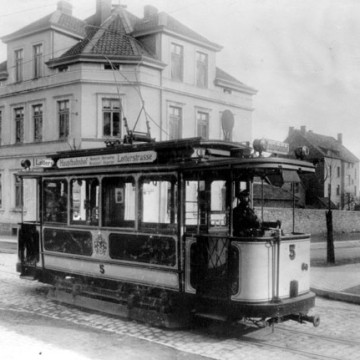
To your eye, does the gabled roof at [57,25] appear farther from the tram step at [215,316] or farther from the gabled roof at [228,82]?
the tram step at [215,316]

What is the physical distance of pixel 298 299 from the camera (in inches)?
282

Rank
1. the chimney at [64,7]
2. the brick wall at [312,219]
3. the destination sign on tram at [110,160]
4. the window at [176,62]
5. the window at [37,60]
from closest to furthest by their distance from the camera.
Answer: the destination sign on tram at [110,160] → the window at [176,62] → the window at [37,60] → the chimney at [64,7] → the brick wall at [312,219]

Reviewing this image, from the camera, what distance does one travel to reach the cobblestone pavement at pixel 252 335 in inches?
251

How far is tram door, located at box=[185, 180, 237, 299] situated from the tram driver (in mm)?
211

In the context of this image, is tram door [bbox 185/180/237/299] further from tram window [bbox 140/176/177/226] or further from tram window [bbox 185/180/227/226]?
tram window [bbox 140/176/177/226]

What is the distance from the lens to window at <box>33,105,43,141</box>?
87.8 ft

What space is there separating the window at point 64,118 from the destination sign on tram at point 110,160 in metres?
15.6

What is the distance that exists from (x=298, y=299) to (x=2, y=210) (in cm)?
2419

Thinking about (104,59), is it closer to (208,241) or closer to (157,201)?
(157,201)

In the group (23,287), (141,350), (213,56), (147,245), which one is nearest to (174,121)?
(213,56)

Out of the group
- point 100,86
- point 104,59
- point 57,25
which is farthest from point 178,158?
point 57,25

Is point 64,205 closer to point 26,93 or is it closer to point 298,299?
point 298,299

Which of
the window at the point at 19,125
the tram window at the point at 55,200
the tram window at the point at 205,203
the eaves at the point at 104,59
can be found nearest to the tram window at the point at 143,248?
the tram window at the point at 205,203

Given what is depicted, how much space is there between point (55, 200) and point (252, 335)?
478 cm
